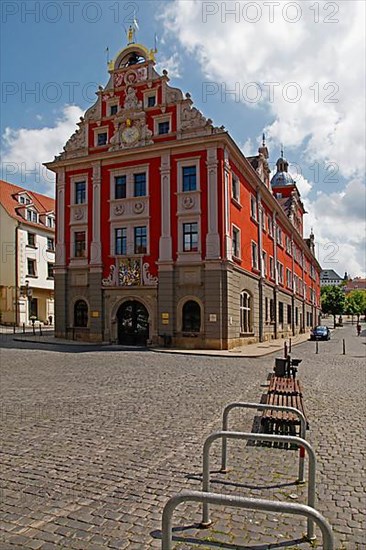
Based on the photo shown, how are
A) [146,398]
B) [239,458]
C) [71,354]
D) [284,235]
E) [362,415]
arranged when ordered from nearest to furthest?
[239,458] → [362,415] → [146,398] → [71,354] → [284,235]

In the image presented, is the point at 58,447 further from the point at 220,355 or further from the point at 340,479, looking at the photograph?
the point at 220,355

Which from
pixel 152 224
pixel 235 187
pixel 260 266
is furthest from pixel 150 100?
pixel 260 266

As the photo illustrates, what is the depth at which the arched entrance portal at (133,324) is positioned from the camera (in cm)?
3127

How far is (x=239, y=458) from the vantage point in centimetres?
686

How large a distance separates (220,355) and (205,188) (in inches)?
413

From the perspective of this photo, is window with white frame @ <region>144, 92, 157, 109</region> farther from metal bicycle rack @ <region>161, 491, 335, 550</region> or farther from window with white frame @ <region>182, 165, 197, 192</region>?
metal bicycle rack @ <region>161, 491, 335, 550</region>

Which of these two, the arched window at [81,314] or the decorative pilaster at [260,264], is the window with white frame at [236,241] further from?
the arched window at [81,314]

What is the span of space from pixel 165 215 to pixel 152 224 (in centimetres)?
111

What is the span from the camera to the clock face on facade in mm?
32281

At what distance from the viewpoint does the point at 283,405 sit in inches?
327

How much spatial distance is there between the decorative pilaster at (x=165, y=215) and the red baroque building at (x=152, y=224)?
7cm

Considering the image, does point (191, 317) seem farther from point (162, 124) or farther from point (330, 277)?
point (330, 277)

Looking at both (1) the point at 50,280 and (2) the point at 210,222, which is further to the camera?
(1) the point at 50,280

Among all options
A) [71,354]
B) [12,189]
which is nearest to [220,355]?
[71,354]
